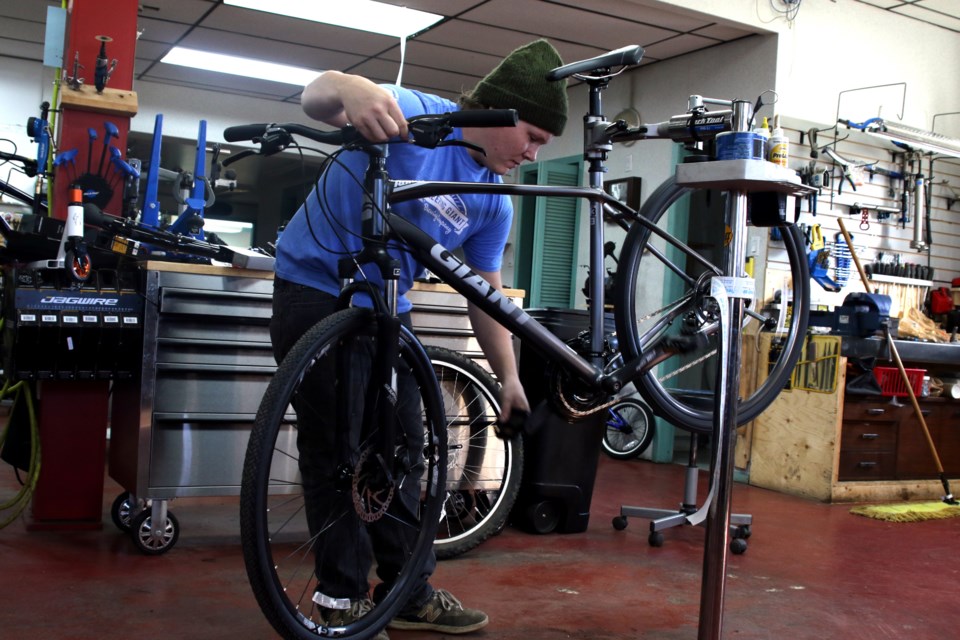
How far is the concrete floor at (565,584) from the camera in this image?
2273 mm

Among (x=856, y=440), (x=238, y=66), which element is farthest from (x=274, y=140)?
(x=238, y=66)

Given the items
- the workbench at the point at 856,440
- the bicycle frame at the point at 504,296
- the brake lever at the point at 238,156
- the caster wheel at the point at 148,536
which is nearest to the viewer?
the brake lever at the point at 238,156

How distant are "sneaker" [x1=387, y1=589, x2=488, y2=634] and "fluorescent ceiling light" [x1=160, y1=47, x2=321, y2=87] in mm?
5521

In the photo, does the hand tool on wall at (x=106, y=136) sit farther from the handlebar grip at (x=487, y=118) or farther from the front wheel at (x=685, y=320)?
the handlebar grip at (x=487, y=118)

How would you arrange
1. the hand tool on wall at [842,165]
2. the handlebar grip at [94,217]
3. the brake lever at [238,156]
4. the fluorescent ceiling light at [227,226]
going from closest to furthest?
the brake lever at [238,156] → the handlebar grip at [94,217] → the hand tool on wall at [842,165] → the fluorescent ceiling light at [227,226]

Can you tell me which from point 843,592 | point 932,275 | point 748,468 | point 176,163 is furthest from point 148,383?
point 176,163

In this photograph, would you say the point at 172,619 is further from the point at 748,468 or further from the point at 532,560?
the point at 748,468

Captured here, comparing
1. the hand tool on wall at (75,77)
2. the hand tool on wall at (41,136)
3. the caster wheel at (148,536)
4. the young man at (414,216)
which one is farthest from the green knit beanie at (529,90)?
the hand tool on wall at (41,136)

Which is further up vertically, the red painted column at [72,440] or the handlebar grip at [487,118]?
the handlebar grip at [487,118]

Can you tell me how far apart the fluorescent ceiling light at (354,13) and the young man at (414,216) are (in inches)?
152

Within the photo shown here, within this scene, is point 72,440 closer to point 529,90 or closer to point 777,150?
point 529,90

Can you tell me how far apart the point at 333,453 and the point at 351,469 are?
0.37ft

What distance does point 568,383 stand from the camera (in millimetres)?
2219

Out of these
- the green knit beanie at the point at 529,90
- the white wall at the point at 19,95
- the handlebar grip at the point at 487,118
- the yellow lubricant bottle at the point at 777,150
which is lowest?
the handlebar grip at the point at 487,118
